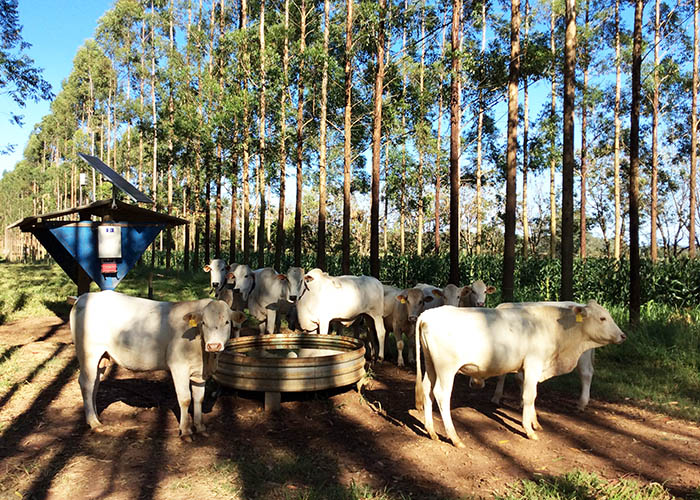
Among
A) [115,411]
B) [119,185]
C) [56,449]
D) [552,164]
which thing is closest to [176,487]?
[56,449]

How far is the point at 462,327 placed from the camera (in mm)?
5398

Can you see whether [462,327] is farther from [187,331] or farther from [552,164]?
[552,164]

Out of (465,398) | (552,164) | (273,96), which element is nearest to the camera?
(465,398)

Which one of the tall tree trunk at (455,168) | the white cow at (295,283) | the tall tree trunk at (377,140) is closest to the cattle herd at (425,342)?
the white cow at (295,283)

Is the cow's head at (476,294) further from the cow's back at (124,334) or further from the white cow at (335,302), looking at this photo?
the cow's back at (124,334)

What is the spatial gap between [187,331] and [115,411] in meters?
1.74

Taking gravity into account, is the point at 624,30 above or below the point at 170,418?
above

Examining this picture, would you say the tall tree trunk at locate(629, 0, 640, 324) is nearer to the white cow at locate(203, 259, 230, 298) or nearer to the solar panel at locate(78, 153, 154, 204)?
the white cow at locate(203, 259, 230, 298)

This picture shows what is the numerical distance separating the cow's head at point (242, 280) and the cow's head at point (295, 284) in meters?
1.41

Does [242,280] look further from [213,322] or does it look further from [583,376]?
[583,376]

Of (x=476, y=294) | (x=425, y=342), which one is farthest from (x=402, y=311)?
(x=425, y=342)

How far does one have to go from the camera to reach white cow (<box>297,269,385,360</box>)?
9.14 metres

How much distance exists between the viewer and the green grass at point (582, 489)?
13.4ft

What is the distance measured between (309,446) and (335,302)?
4173mm
